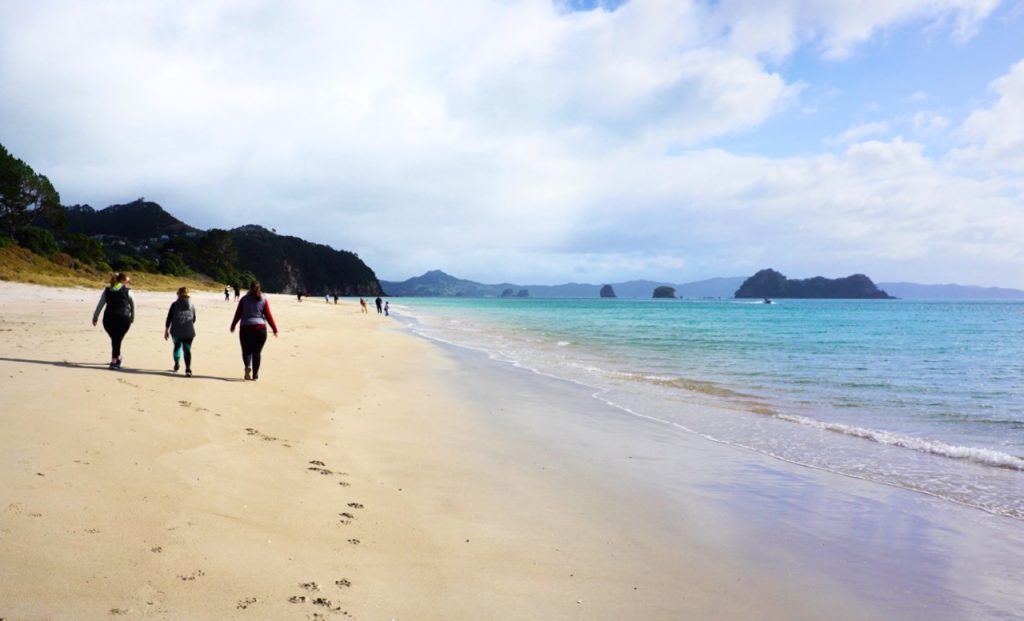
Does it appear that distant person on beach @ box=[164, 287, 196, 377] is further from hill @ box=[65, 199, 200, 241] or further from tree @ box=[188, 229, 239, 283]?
hill @ box=[65, 199, 200, 241]

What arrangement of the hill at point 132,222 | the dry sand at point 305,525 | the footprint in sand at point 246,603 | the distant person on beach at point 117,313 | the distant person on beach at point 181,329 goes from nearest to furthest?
the footprint in sand at point 246,603 → the dry sand at point 305,525 → the distant person on beach at point 117,313 → the distant person on beach at point 181,329 → the hill at point 132,222

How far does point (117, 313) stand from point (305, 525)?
8.76 meters

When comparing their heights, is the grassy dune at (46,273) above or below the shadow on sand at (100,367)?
above

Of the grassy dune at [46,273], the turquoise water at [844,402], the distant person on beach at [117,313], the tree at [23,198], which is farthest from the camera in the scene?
the tree at [23,198]

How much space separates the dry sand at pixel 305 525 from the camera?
3.61 metres

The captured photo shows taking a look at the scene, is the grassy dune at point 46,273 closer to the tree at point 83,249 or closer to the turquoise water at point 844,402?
the tree at point 83,249

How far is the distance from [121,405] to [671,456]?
Result: 778 cm

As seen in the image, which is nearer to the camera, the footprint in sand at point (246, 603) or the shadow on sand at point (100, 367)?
the footprint in sand at point (246, 603)

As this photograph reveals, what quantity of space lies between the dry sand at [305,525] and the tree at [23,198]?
194 ft

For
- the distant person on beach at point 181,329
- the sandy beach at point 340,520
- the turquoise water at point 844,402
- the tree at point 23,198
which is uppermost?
the tree at point 23,198

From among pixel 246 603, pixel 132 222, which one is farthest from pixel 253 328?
pixel 132 222

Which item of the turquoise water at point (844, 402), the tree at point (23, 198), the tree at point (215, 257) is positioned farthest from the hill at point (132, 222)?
the turquoise water at point (844, 402)

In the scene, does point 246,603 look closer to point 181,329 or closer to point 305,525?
point 305,525

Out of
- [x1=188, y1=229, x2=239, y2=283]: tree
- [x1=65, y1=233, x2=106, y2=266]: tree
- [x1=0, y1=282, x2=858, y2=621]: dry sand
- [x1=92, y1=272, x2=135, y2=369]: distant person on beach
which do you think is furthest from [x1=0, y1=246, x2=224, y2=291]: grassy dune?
[x1=188, y1=229, x2=239, y2=283]: tree
